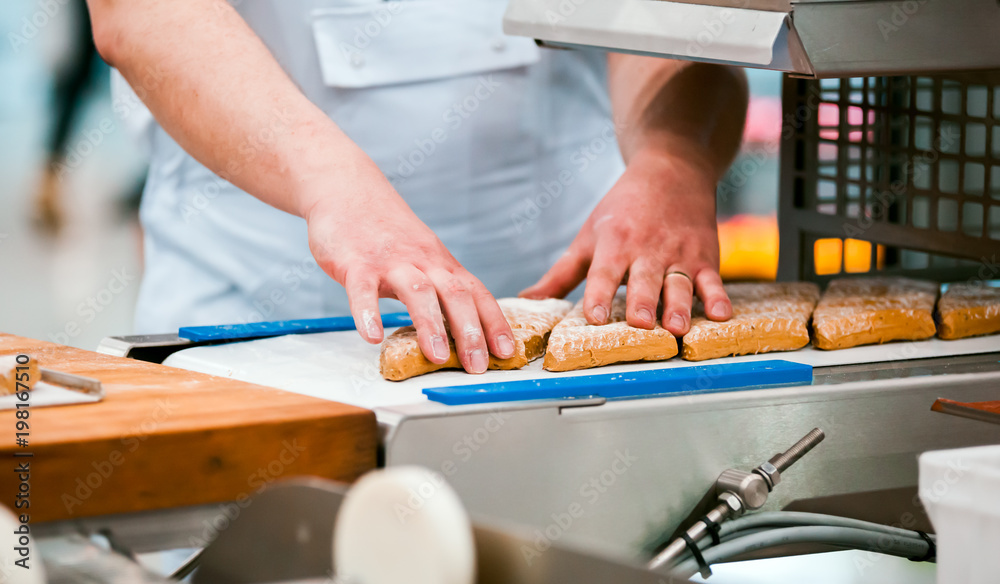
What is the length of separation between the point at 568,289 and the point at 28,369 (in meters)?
0.88

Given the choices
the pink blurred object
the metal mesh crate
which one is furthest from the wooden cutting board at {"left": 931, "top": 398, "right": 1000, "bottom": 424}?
the pink blurred object

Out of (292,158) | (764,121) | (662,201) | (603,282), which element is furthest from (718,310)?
(764,121)

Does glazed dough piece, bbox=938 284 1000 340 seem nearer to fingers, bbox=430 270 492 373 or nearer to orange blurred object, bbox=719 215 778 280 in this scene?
fingers, bbox=430 270 492 373

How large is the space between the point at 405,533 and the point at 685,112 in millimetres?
1283

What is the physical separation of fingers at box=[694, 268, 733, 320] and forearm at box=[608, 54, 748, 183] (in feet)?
1.00

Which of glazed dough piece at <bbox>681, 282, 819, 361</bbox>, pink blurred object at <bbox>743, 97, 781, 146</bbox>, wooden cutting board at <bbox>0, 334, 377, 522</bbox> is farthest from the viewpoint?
pink blurred object at <bbox>743, 97, 781, 146</bbox>

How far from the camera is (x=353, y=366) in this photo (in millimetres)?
1229

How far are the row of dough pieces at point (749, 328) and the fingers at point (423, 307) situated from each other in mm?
26

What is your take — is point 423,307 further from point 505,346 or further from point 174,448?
point 174,448

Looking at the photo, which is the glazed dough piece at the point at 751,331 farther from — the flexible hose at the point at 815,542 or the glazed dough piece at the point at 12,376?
the glazed dough piece at the point at 12,376

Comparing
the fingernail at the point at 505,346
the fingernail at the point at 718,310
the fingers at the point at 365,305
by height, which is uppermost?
the fingers at the point at 365,305

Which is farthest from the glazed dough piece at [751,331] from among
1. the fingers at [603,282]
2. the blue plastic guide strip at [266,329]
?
the blue plastic guide strip at [266,329]

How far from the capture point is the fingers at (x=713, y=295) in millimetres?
1332

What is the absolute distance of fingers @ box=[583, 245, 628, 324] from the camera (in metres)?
1.32
